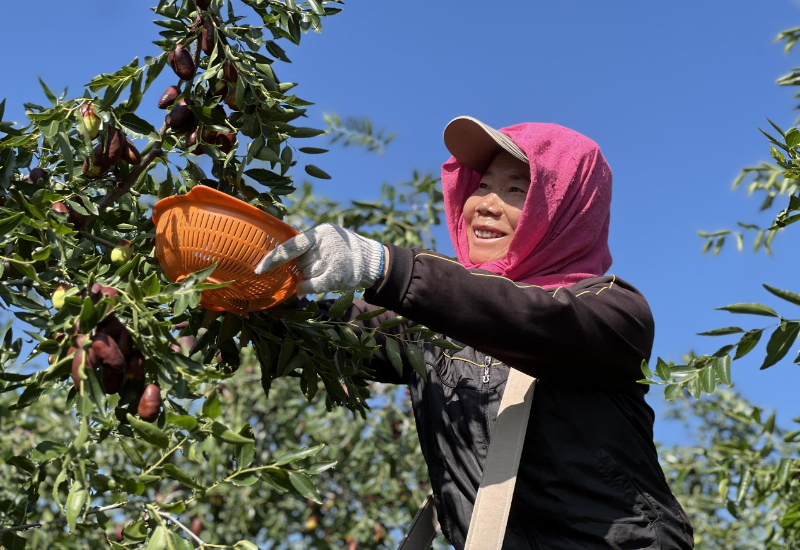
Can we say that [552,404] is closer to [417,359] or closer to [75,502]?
[417,359]

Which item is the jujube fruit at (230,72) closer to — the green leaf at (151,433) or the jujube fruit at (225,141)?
the jujube fruit at (225,141)

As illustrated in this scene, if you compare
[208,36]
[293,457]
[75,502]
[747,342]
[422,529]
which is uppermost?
[208,36]

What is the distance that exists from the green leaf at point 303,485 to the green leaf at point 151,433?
196mm

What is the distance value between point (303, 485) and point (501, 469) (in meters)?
0.59

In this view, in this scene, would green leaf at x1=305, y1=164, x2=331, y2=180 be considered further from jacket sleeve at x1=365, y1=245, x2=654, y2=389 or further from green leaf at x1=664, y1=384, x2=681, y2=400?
green leaf at x1=664, y1=384, x2=681, y2=400

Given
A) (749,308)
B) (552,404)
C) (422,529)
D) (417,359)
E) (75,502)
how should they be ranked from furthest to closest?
(422,529) < (552,404) < (417,359) < (749,308) < (75,502)

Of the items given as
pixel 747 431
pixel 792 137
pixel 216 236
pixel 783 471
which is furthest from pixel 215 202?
pixel 747 431

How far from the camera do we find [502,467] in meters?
1.95

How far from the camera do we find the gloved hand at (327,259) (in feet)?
5.58

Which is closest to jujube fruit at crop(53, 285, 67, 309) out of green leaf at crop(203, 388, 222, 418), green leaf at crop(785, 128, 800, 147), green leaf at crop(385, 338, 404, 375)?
green leaf at crop(203, 388, 222, 418)

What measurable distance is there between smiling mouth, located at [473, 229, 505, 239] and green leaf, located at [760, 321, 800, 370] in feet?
2.97

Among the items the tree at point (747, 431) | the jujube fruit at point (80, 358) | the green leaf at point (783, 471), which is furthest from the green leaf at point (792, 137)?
the green leaf at point (783, 471)

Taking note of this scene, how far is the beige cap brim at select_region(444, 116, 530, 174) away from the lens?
95.2 inches

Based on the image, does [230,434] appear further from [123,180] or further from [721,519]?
[721,519]
